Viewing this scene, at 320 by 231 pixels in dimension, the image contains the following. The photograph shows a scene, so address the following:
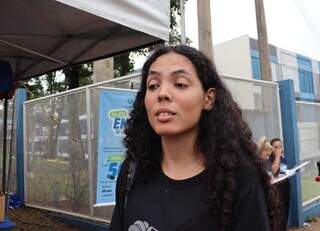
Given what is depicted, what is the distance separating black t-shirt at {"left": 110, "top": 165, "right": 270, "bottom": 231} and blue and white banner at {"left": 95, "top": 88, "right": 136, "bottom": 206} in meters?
4.07

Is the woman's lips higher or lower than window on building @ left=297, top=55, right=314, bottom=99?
lower

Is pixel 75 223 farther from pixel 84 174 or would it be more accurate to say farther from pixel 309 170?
pixel 309 170

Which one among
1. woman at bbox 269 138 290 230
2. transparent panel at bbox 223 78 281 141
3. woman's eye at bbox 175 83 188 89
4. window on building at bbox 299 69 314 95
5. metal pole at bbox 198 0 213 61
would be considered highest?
window on building at bbox 299 69 314 95

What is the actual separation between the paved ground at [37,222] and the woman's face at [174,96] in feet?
18.5

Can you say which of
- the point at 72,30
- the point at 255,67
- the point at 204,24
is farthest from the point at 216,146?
the point at 255,67

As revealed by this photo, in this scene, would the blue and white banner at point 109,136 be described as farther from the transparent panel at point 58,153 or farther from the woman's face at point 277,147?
the woman's face at point 277,147

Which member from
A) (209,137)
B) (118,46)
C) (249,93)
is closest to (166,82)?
(209,137)

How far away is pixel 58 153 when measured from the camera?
747cm

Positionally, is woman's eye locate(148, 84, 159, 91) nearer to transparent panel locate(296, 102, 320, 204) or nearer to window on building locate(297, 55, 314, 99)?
transparent panel locate(296, 102, 320, 204)

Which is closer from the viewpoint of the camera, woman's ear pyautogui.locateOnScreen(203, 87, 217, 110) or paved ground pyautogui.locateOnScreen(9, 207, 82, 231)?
woman's ear pyautogui.locateOnScreen(203, 87, 217, 110)

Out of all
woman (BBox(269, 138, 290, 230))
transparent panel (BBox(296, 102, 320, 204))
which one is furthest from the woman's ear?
transparent panel (BBox(296, 102, 320, 204))

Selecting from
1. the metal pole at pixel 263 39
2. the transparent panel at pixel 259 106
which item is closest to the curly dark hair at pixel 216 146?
the transparent panel at pixel 259 106

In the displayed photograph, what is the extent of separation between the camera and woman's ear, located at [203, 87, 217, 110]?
168 centimetres

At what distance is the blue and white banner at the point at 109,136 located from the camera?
5.69m
